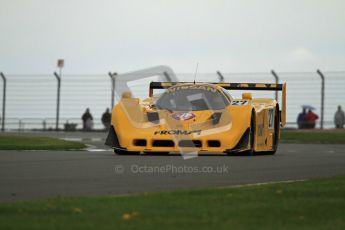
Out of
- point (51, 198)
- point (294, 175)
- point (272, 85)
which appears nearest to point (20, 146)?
point (272, 85)

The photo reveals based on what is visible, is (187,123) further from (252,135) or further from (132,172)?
(132,172)

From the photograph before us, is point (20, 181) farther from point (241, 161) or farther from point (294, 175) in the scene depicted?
point (241, 161)

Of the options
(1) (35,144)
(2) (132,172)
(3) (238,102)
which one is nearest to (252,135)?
(3) (238,102)

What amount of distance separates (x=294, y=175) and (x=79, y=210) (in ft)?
16.1

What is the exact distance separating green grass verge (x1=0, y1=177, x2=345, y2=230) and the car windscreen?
7.50 metres

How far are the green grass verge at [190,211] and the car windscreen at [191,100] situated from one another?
7.50 meters

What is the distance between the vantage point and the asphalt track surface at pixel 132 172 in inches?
388

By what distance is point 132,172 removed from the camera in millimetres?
12008

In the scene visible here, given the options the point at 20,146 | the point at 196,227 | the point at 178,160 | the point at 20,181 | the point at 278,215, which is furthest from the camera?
the point at 20,146

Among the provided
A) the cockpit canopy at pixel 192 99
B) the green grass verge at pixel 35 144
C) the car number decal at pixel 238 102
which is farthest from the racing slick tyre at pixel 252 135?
the green grass verge at pixel 35 144

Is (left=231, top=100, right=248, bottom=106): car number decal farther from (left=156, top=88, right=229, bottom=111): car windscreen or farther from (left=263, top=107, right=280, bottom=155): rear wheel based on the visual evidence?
(left=263, top=107, right=280, bottom=155): rear wheel

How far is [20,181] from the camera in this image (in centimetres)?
1057

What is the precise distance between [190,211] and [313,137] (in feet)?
69.5

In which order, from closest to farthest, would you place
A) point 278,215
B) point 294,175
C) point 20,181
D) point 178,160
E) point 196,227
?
point 196,227
point 278,215
point 20,181
point 294,175
point 178,160
